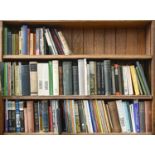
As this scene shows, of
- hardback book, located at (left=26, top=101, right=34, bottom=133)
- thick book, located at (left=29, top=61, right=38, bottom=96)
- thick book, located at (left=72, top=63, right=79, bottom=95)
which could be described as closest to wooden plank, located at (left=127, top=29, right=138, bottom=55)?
thick book, located at (left=72, top=63, right=79, bottom=95)

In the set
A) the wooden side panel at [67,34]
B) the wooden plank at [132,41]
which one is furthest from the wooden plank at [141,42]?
the wooden side panel at [67,34]

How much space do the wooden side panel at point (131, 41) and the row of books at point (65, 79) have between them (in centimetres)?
22

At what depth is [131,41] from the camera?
2531 millimetres

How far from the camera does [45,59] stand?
2418 mm

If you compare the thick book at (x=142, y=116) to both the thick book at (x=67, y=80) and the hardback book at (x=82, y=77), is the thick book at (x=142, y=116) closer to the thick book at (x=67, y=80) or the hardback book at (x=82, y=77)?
the hardback book at (x=82, y=77)

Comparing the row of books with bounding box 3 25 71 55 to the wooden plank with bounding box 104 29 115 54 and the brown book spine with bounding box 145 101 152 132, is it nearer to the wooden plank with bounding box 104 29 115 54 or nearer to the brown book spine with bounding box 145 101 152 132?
the wooden plank with bounding box 104 29 115 54

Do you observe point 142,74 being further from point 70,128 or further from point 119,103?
point 70,128

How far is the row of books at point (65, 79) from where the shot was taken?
235 centimetres

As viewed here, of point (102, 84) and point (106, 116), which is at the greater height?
point (102, 84)

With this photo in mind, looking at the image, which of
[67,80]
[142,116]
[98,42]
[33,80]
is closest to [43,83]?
A: [33,80]

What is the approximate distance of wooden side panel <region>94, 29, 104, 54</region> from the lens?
2.53 metres

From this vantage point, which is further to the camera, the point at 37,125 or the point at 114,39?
the point at 114,39
